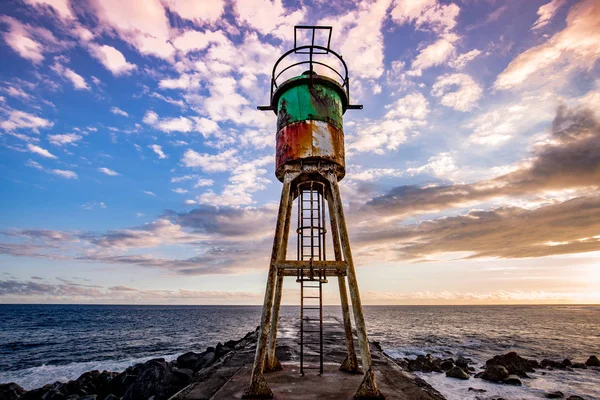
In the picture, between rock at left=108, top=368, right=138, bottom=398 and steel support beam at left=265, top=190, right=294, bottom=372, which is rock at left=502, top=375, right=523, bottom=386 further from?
rock at left=108, top=368, right=138, bottom=398

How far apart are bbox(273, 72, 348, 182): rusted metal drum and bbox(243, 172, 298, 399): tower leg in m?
0.60

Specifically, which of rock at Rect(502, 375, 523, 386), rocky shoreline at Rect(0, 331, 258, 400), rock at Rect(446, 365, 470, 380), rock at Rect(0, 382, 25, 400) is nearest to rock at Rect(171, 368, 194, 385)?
rocky shoreline at Rect(0, 331, 258, 400)

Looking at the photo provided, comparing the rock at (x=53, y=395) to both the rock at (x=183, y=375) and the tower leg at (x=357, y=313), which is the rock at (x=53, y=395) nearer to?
the rock at (x=183, y=375)

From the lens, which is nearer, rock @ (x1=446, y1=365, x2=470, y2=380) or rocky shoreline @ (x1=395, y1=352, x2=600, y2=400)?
rocky shoreline @ (x1=395, y1=352, x2=600, y2=400)

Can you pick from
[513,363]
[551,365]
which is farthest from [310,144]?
[551,365]

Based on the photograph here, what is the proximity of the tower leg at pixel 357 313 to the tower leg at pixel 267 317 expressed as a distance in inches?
43.0

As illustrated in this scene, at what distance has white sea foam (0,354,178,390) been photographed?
1620 centimetres

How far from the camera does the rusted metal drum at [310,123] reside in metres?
7.39

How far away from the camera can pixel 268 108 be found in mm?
8727

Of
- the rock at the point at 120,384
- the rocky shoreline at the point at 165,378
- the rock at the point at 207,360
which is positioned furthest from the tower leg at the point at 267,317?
the rock at the point at 207,360

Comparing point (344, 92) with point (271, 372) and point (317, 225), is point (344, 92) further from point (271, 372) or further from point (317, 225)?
point (271, 372)

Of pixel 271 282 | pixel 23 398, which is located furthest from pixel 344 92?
pixel 23 398

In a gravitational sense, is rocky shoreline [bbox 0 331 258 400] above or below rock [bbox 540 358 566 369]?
above

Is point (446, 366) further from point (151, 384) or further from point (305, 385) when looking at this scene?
point (151, 384)
